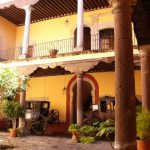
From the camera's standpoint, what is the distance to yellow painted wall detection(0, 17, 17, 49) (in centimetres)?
1632

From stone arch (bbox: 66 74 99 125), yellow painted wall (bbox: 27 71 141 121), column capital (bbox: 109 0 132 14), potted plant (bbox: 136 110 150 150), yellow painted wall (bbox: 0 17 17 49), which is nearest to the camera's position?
column capital (bbox: 109 0 132 14)

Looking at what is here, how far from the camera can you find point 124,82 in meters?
3.68

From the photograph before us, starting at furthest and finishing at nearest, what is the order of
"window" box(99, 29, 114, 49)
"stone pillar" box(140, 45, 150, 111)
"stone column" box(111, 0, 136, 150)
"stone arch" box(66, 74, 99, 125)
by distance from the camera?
"window" box(99, 29, 114, 49) < "stone arch" box(66, 74, 99, 125) < "stone pillar" box(140, 45, 150, 111) < "stone column" box(111, 0, 136, 150)

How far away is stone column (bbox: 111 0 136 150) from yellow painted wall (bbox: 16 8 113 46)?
34.7 feet

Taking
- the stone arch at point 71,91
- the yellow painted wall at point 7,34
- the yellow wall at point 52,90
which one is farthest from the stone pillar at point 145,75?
the yellow painted wall at point 7,34

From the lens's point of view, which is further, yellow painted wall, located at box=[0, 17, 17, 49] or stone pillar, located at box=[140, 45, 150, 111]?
yellow painted wall, located at box=[0, 17, 17, 49]

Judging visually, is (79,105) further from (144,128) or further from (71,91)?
(144,128)

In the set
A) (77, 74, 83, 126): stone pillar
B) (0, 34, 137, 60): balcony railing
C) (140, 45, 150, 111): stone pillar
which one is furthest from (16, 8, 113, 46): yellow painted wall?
(140, 45, 150, 111): stone pillar

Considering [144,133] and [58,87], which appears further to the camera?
[58,87]

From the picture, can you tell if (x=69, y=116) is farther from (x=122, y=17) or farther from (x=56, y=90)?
(x=122, y=17)

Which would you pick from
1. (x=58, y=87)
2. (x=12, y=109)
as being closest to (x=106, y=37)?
(x=58, y=87)

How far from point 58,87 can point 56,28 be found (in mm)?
3462

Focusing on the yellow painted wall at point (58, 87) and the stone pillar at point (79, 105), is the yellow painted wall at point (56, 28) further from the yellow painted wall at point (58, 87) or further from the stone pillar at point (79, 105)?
the stone pillar at point (79, 105)

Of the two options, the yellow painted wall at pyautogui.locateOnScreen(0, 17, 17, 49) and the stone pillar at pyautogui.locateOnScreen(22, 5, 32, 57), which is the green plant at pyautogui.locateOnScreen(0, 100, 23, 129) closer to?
the stone pillar at pyautogui.locateOnScreen(22, 5, 32, 57)
